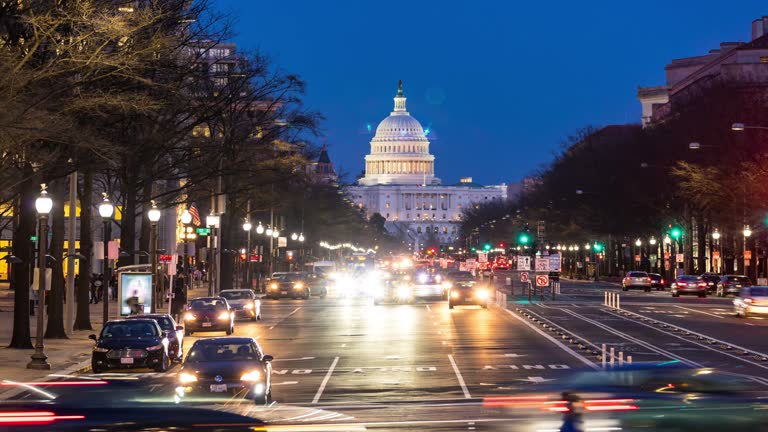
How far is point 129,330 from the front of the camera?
31844 mm

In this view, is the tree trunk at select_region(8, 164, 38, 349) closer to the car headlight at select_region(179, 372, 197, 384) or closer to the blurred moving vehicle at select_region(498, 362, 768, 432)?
the car headlight at select_region(179, 372, 197, 384)

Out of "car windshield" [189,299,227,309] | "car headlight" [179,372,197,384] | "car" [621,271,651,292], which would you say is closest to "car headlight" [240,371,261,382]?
"car headlight" [179,372,197,384]

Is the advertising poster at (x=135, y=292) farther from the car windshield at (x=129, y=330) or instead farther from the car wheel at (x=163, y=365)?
the car wheel at (x=163, y=365)

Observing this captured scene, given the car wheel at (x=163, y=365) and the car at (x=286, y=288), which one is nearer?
the car wheel at (x=163, y=365)

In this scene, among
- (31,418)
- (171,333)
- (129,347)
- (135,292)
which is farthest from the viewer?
(135,292)

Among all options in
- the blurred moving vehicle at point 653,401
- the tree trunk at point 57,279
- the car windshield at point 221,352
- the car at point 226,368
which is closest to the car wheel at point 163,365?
the car at point 226,368

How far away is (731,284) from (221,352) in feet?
200

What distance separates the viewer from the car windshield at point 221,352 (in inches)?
912

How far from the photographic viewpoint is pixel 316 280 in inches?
3524

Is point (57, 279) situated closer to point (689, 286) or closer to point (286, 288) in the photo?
point (286, 288)

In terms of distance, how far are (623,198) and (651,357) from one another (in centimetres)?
7402

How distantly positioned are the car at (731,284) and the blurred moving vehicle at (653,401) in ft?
219

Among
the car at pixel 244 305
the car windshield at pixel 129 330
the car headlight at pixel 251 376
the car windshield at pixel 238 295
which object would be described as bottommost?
the car headlight at pixel 251 376

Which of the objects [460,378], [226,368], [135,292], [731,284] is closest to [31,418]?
[226,368]
